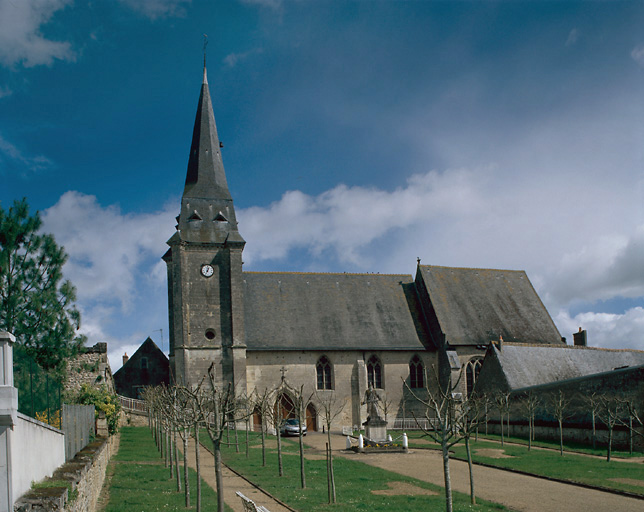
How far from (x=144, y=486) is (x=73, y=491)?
7.66 m

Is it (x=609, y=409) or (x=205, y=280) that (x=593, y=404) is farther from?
(x=205, y=280)

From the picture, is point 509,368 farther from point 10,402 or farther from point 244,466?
point 10,402

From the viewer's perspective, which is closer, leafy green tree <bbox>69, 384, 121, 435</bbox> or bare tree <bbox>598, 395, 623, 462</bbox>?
leafy green tree <bbox>69, 384, 121, 435</bbox>

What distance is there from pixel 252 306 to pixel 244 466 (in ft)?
65.6

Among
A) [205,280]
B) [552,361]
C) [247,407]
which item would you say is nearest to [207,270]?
[205,280]

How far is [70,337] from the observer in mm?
26125

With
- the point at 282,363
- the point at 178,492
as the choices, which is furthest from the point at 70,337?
the point at 282,363

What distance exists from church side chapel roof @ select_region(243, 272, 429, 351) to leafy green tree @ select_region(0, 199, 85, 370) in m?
13.7

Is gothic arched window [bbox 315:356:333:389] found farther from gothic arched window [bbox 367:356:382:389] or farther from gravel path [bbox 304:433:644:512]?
gravel path [bbox 304:433:644:512]

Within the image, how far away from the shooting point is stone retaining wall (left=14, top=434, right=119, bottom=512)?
7389mm

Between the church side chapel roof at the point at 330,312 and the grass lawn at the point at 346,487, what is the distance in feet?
51.6

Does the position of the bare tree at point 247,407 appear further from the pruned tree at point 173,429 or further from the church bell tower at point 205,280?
the church bell tower at point 205,280

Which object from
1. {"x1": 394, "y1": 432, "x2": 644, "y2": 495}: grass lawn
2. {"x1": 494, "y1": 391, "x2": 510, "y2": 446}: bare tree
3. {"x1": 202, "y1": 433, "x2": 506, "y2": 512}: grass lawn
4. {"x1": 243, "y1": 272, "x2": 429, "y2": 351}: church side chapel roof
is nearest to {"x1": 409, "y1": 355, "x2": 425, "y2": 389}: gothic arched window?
{"x1": 243, "y1": 272, "x2": 429, "y2": 351}: church side chapel roof

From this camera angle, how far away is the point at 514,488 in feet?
54.2
